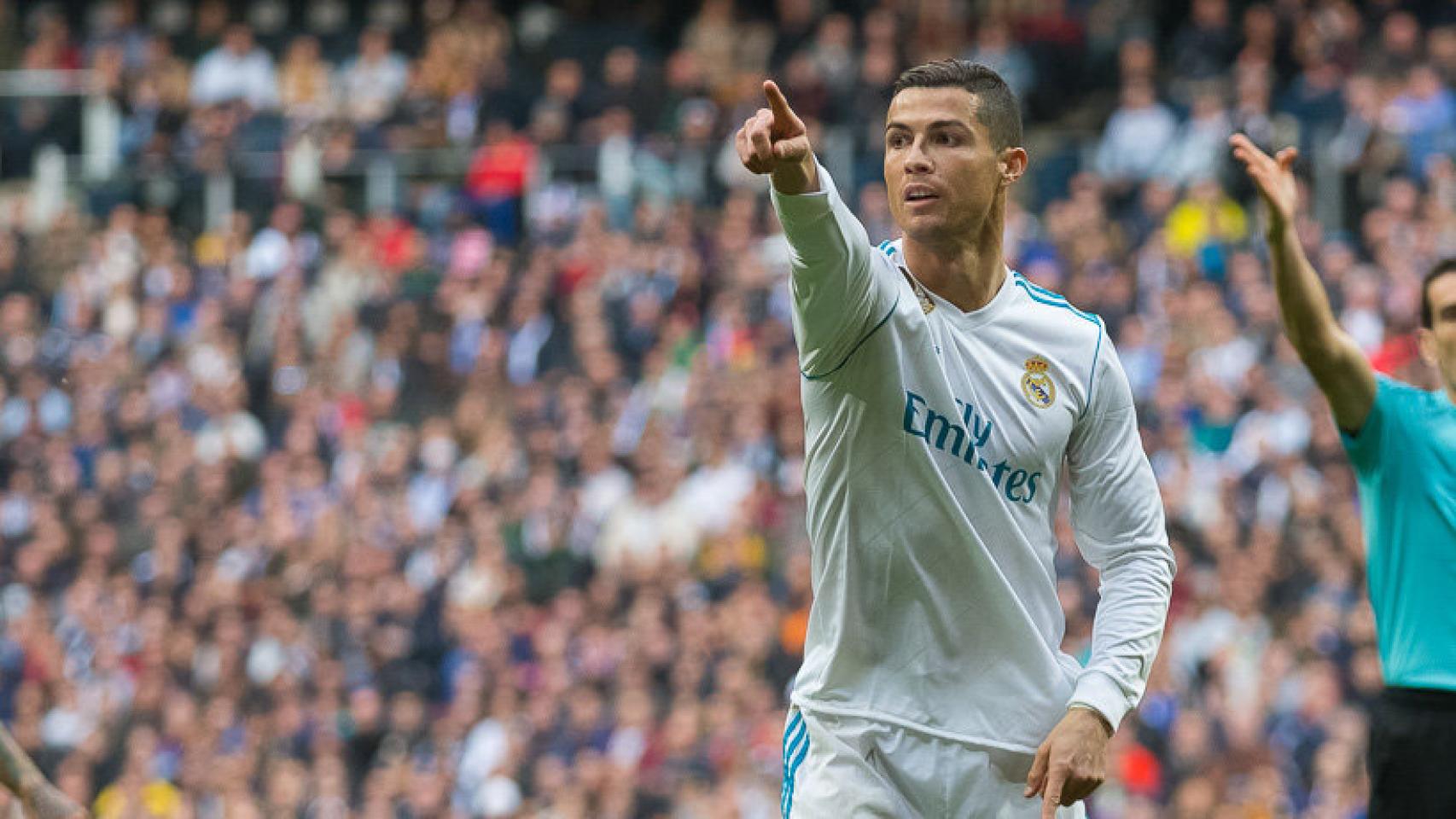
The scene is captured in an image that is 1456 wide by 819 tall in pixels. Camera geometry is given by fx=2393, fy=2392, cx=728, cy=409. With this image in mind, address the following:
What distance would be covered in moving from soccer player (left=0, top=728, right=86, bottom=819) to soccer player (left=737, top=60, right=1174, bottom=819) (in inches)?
73.0

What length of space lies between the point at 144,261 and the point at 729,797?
8.94 meters

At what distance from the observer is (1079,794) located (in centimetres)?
503

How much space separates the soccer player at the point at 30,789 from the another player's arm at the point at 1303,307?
3.17 m

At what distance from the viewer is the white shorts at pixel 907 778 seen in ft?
16.8

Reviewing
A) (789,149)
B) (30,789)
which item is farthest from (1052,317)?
(30,789)

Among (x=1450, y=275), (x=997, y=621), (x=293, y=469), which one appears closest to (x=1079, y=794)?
(x=997, y=621)

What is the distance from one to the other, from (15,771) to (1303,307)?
11.0ft

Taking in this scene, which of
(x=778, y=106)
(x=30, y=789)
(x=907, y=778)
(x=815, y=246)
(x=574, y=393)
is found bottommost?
(x=574, y=393)

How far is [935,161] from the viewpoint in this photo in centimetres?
511

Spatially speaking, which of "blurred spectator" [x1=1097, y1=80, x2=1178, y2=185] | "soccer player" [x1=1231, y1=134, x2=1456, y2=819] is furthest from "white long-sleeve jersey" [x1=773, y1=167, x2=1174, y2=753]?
"blurred spectator" [x1=1097, y1=80, x2=1178, y2=185]

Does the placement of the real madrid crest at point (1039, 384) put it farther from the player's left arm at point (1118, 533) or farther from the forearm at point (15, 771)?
the forearm at point (15, 771)

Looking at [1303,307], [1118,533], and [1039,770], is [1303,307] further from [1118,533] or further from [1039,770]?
[1039,770]

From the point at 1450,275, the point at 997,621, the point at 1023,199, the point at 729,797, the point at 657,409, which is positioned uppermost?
the point at 1450,275

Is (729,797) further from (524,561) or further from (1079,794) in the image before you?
(1079,794)
